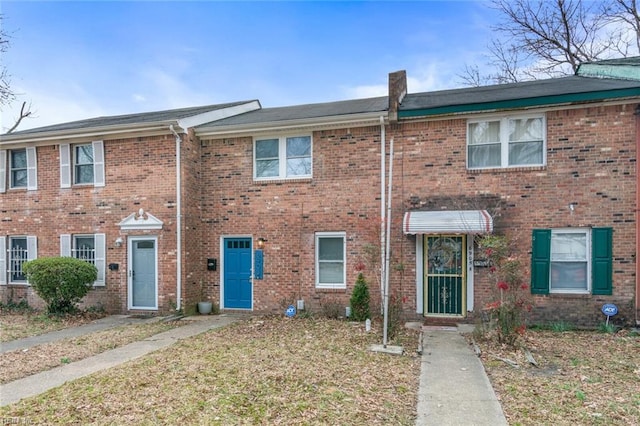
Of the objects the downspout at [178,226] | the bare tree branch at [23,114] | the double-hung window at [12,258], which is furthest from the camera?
the bare tree branch at [23,114]

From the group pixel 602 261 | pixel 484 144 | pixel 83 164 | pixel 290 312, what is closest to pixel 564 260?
pixel 602 261

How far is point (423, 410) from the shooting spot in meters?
4.82

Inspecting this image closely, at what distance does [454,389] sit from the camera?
5.53 m

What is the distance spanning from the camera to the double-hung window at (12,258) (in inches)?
509

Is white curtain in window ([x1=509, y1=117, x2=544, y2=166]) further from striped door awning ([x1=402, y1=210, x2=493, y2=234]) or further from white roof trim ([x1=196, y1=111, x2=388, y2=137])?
white roof trim ([x1=196, y1=111, x2=388, y2=137])

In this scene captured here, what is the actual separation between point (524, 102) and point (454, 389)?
23.4 feet

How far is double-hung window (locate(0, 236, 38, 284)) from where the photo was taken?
1294 centimetres

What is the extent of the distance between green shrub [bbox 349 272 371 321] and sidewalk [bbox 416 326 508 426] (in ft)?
7.53

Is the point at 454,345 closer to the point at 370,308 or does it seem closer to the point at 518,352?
the point at 518,352

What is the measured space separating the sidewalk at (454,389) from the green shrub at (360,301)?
2.30m

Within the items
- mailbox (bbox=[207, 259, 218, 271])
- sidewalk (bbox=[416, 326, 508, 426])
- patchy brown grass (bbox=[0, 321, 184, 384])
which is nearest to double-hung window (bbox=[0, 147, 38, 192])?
mailbox (bbox=[207, 259, 218, 271])

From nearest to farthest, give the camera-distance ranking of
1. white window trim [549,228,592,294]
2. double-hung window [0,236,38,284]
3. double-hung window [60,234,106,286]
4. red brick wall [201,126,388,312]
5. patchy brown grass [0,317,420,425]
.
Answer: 1. patchy brown grass [0,317,420,425]
2. white window trim [549,228,592,294]
3. red brick wall [201,126,388,312]
4. double-hung window [60,234,106,286]
5. double-hung window [0,236,38,284]

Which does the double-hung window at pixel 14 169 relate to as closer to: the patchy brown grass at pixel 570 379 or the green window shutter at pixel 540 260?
the patchy brown grass at pixel 570 379

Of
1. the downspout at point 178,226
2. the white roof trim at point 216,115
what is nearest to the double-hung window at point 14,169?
the downspout at point 178,226
